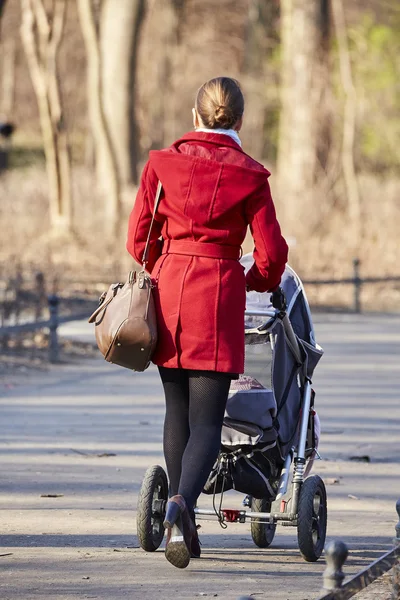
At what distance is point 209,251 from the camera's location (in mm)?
5371

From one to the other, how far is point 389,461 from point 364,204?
21.2 metres

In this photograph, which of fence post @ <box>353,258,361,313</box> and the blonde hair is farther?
fence post @ <box>353,258,361,313</box>

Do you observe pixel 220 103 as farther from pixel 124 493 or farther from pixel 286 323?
pixel 124 493

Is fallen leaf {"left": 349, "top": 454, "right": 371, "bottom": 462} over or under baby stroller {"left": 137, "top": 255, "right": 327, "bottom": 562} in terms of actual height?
under

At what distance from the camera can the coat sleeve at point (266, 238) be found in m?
5.34

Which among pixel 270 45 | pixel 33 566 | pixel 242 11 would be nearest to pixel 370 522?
pixel 33 566

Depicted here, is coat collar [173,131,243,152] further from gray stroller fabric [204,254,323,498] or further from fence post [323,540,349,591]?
fence post [323,540,349,591]

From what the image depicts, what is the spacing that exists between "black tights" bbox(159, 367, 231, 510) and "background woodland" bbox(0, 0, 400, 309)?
13.5 meters

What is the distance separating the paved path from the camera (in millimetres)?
5375


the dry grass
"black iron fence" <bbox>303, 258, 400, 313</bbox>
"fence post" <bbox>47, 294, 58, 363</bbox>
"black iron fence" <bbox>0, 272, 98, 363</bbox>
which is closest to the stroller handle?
"black iron fence" <bbox>0, 272, 98, 363</bbox>

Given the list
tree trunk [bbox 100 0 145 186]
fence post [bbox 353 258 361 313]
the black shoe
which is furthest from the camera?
tree trunk [bbox 100 0 145 186]

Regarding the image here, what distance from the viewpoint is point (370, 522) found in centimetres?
680

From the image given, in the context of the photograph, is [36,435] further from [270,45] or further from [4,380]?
[270,45]

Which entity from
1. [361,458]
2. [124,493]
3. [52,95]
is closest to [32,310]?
[361,458]
